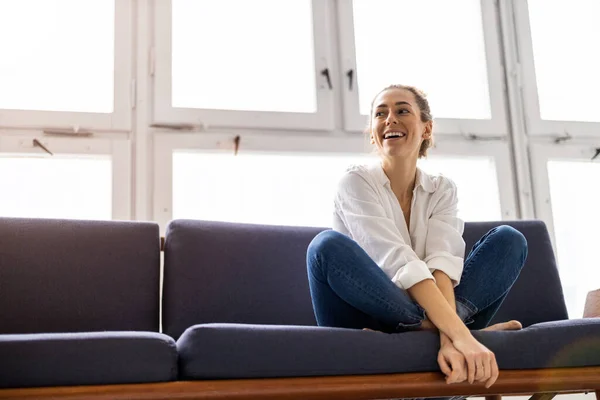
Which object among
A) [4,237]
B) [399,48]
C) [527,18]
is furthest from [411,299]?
[527,18]

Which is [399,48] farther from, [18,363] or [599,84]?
[18,363]

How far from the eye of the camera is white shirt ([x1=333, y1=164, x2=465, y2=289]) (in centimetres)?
169

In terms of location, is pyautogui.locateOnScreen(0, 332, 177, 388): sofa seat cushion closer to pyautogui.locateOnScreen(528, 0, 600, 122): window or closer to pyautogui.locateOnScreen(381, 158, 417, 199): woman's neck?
pyautogui.locateOnScreen(381, 158, 417, 199): woman's neck

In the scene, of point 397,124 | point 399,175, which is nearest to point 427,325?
point 399,175

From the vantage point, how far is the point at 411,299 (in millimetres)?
1656

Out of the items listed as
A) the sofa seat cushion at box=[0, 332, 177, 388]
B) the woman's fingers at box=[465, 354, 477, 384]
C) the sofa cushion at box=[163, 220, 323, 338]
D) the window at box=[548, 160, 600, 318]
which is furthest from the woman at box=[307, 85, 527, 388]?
the window at box=[548, 160, 600, 318]

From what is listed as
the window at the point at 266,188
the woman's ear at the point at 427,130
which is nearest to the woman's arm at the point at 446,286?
the woman's ear at the point at 427,130

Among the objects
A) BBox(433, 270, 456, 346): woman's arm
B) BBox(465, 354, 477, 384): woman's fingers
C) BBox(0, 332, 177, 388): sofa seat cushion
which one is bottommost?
BBox(465, 354, 477, 384): woman's fingers

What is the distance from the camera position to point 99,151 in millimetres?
2451

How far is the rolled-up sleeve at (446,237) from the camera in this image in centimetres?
171

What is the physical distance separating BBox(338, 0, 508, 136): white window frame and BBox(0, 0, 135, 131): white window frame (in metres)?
0.78

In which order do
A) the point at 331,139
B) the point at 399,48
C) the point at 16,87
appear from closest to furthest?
the point at 16,87
the point at 331,139
the point at 399,48

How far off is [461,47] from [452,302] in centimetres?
158

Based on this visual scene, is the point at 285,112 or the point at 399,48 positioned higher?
the point at 399,48
